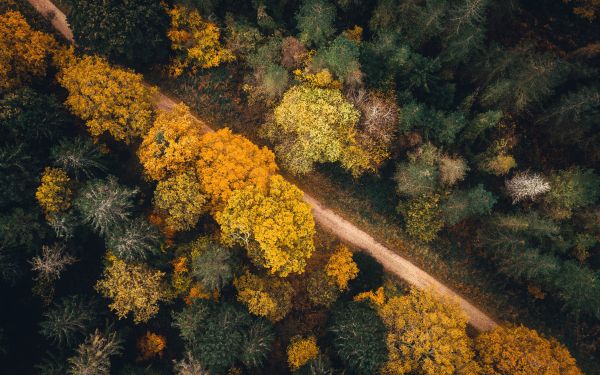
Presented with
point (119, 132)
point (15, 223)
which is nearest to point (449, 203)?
point (119, 132)

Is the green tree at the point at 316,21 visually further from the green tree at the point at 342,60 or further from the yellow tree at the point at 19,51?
the yellow tree at the point at 19,51

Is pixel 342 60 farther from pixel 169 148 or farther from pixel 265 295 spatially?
pixel 265 295

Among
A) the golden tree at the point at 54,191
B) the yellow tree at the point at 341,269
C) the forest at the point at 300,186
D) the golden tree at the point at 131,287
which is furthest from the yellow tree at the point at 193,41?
the yellow tree at the point at 341,269

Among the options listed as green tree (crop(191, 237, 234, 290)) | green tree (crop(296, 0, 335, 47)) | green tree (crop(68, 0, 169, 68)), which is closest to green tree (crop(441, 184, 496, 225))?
green tree (crop(296, 0, 335, 47))

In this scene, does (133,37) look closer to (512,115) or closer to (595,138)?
(512,115)

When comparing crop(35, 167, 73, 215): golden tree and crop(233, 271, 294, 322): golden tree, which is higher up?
crop(35, 167, 73, 215): golden tree

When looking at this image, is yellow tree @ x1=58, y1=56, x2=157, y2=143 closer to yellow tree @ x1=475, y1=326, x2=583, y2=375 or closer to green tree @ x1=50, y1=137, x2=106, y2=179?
green tree @ x1=50, y1=137, x2=106, y2=179
